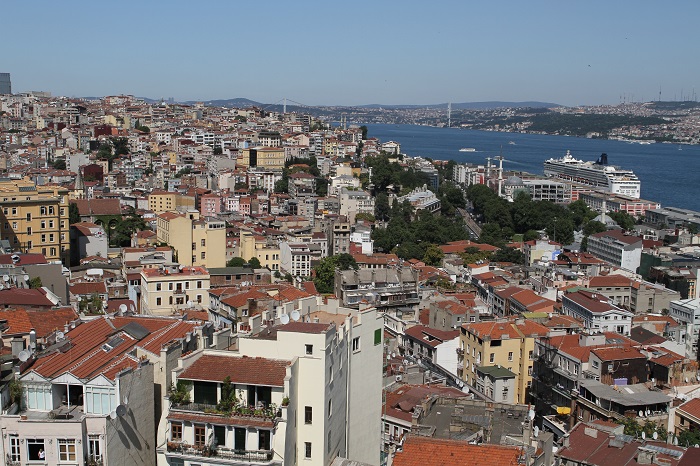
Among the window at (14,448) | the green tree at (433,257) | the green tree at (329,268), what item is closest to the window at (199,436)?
the window at (14,448)

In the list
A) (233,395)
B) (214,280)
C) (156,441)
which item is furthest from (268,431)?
(214,280)

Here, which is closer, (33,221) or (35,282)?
(35,282)

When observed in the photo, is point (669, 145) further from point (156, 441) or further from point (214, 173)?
point (156, 441)

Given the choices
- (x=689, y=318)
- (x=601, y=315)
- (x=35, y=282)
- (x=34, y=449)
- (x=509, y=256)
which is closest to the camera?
(x=34, y=449)

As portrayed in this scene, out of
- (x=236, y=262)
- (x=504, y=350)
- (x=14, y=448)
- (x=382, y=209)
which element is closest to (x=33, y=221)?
(x=236, y=262)

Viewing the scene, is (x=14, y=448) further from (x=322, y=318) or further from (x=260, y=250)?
(x=260, y=250)

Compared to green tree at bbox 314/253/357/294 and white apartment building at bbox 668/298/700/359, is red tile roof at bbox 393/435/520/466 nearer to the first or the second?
white apartment building at bbox 668/298/700/359

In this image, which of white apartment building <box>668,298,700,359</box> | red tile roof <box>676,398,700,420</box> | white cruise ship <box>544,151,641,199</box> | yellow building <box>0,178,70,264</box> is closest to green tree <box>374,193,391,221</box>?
white apartment building <box>668,298,700,359</box>
